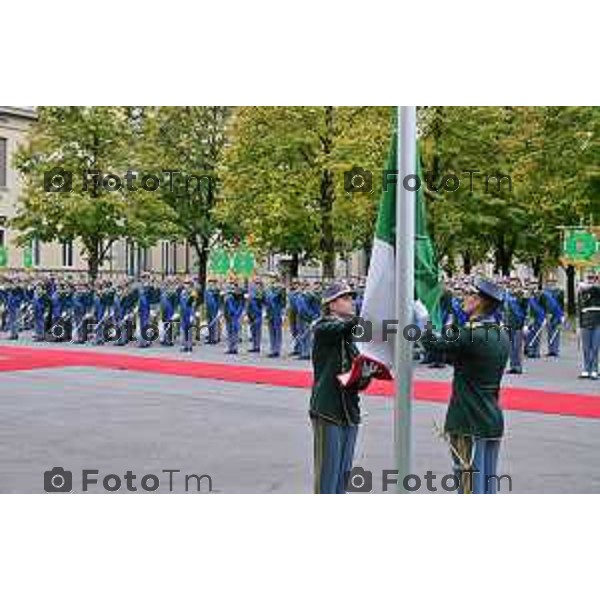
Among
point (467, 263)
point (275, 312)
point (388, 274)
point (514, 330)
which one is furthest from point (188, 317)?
point (388, 274)

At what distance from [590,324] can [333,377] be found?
33.9ft

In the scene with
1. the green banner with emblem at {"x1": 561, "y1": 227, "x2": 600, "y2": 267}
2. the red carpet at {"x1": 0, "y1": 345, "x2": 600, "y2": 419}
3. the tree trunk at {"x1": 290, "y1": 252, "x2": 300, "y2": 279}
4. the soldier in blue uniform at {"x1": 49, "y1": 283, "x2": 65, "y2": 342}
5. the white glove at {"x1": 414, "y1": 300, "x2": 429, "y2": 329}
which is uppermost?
the green banner with emblem at {"x1": 561, "y1": 227, "x2": 600, "y2": 267}

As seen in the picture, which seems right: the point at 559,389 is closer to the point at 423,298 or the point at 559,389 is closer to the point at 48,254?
the point at 423,298

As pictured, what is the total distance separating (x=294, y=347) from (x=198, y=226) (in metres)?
2.76

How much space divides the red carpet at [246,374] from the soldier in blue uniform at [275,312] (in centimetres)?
193

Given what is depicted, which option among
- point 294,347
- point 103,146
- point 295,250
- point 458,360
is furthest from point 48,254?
point 458,360

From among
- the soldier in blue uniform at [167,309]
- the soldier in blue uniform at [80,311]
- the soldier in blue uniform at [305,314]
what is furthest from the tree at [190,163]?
the soldier in blue uniform at [80,311]

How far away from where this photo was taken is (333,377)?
20.0 ft

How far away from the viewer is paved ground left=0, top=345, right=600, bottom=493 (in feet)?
27.5

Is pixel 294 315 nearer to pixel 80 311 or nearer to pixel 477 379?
pixel 80 311

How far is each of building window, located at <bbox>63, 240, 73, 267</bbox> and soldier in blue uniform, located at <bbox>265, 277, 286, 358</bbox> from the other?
4018 millimetres

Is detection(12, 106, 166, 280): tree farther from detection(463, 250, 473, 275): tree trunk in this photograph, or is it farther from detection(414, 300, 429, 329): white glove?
detection(414, 300, 429, 329): white glove

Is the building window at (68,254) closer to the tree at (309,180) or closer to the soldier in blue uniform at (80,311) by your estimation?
the soldier in blue uniform at (80,311)

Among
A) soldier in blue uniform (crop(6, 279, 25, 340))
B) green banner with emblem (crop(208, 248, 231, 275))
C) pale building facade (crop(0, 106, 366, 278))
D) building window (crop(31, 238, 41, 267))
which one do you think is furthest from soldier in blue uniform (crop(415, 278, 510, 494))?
soldier in blue uniform (crop(6, 279, 25, 340))
